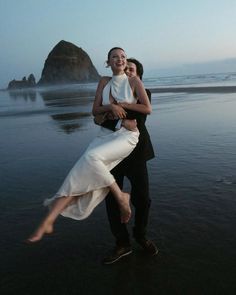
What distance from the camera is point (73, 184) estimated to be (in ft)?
11.2

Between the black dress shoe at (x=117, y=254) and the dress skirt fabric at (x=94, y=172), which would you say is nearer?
the dress skirt fabric at (x=94, y=172)

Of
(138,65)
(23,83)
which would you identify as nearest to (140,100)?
(138,65)

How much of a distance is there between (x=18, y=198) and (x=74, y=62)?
118 metres

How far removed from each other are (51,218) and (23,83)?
105 m

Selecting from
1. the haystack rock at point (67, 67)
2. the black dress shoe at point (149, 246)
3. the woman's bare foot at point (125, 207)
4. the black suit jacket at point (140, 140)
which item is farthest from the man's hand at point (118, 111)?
the haystack rock at point (67, 67)

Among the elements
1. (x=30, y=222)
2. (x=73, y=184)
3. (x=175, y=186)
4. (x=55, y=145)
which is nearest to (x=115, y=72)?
(x=73, y=184)

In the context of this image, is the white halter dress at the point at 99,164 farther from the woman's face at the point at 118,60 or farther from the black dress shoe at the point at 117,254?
the black dress shoe at the point at 117,254

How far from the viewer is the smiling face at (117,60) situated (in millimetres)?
3645

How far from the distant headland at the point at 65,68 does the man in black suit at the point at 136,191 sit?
104 metres

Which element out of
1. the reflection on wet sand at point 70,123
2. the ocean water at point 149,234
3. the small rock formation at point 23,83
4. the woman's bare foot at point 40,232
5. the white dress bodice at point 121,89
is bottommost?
the small rock formation at point 23,83

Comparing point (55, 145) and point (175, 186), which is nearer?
point (175, 186)

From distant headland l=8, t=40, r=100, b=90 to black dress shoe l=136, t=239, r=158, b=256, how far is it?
105m

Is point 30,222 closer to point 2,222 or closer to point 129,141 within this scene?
point 2,222

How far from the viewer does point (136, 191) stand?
150 inches
